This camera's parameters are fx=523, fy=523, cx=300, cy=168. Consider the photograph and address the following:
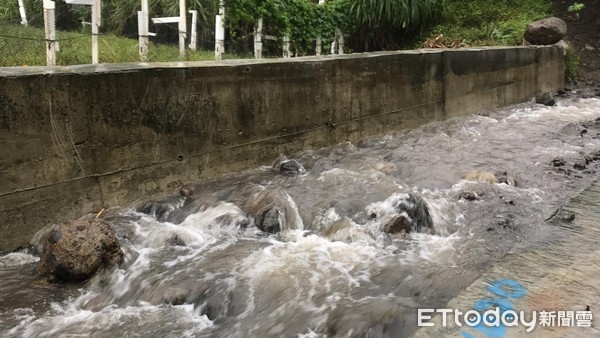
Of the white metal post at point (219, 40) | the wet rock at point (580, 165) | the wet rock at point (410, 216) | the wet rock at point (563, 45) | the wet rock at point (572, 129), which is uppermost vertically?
the wet rock at point (563, 45)

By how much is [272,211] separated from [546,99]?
8765 mm

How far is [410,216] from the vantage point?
4738 millimetres

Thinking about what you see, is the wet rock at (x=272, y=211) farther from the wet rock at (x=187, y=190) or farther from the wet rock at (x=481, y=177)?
the wet rock at (x=481, y=177)

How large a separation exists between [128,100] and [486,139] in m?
5.70

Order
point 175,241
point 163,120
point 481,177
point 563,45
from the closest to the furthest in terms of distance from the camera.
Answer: point 175,241
point 163,120
point 481,177
point 563,45

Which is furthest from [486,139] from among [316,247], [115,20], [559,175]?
[115,20]

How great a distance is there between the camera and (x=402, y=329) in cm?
307

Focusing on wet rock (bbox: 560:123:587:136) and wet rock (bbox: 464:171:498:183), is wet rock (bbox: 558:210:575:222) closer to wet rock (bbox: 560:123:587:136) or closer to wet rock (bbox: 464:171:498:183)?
wet rock (bbox: 464:171:498:183)

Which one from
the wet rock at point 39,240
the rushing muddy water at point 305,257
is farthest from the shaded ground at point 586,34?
the wet rock at point 39,240

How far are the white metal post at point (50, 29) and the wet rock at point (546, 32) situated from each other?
11.1 meters

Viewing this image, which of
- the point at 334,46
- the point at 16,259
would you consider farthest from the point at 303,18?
the point at 16,259

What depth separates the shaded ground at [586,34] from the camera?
44.8 ft

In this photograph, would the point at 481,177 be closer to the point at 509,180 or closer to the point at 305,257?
the point at 509,180

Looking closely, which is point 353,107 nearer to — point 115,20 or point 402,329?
point 402,329
